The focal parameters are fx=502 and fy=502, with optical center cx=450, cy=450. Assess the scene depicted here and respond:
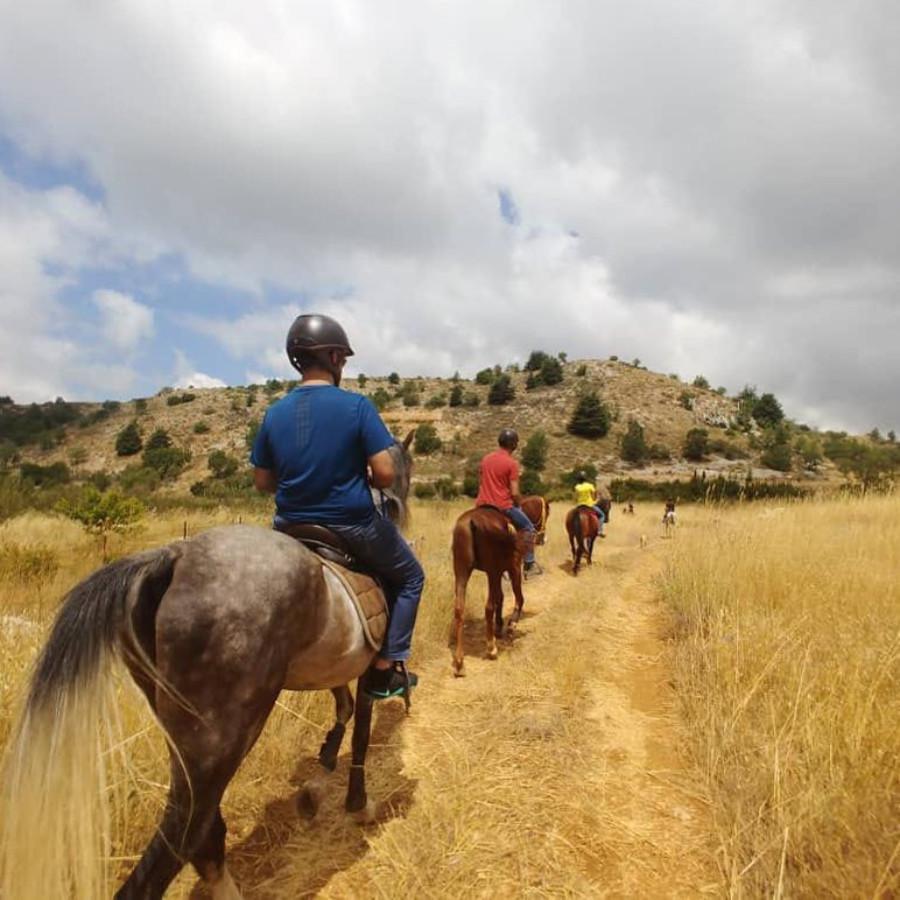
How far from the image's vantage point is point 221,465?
4416 cm

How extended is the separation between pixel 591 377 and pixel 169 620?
7458 cm

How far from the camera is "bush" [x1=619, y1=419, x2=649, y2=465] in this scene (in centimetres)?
4850

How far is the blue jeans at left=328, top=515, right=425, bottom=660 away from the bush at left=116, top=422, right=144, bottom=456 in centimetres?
6361

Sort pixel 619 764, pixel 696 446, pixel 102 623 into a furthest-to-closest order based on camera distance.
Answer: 1. pixel 696 446
2. pixel 619 764
3. pixel 102 623

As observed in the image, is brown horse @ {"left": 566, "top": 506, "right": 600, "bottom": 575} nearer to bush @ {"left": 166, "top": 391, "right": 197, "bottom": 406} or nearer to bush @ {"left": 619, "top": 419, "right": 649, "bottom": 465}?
bush @ {"left": 619, "top": 419, "right": 649, "bottom": 465}

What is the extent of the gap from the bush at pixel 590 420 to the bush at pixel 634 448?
129 inches

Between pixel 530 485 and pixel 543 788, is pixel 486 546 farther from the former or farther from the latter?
pixel 530 485

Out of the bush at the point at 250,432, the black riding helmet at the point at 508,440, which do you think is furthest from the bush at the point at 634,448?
the black riding helmet at the point at 508,440

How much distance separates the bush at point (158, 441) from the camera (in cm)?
5622

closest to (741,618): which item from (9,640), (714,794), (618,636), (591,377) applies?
(618,636)

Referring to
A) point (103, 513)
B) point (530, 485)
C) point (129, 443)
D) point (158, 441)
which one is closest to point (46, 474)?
point (158, 441)

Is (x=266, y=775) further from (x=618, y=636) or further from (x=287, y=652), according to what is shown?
(x=618, y=636)

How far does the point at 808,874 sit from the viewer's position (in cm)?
236

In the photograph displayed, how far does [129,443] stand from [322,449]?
64.5 metres
